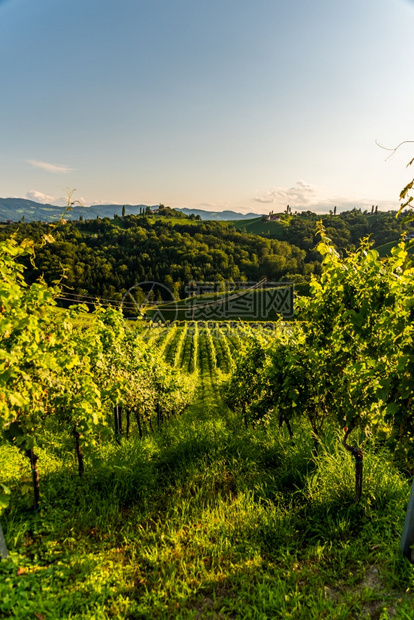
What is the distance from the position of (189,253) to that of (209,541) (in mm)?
151798

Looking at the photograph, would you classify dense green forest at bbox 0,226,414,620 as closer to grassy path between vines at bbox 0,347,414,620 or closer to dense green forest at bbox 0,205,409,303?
grassy path between vines at bbox 0,347,414,620

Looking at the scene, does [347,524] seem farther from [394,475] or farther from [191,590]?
[191,590]

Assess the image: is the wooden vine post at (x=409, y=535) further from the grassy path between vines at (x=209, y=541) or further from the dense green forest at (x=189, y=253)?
the dense green forest at (x=189, y=253)

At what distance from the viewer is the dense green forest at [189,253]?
421ft

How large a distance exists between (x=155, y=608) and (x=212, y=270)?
145496mm

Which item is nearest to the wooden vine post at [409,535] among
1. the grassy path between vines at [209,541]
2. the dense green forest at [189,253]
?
the grassy path between vines at [209,541]

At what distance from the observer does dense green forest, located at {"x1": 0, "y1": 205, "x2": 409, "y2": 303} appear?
128 m

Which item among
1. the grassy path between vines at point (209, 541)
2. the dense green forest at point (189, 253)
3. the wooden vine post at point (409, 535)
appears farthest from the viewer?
the dense green forest at point (189, 253)

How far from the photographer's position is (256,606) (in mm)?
3428

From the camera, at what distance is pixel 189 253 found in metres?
152

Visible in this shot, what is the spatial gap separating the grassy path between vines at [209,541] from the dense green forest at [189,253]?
368 feet

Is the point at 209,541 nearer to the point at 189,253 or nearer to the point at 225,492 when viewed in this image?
the point at 225,492

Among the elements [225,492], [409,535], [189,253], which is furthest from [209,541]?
[189,253]

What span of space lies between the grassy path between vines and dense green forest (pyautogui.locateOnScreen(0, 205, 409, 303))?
11203 cm
